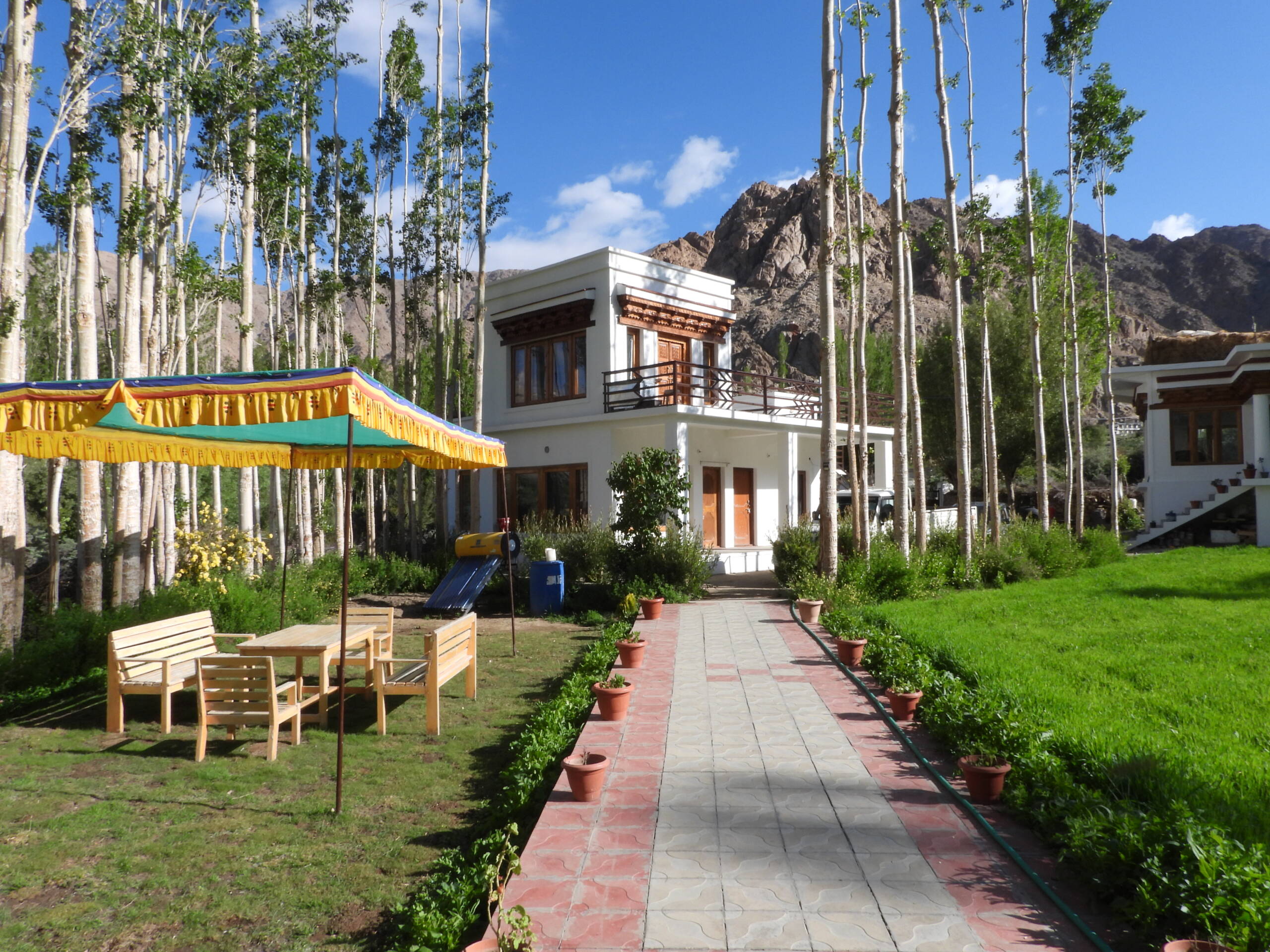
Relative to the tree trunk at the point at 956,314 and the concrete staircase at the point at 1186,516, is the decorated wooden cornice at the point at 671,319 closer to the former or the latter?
the tree trunk at the point at 956,314

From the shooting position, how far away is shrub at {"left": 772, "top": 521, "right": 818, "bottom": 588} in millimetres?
13250

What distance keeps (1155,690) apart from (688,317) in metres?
13.9

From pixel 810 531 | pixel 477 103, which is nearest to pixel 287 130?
pixel 477 103

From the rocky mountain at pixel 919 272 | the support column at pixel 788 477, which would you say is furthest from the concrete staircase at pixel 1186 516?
the rocky mountain at pixel 919 272

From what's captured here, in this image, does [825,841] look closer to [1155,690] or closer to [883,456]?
[1155,690]

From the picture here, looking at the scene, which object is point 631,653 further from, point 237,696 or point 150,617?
point 150,617

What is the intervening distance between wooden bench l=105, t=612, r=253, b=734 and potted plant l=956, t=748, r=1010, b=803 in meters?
5.37

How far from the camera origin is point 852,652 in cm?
804

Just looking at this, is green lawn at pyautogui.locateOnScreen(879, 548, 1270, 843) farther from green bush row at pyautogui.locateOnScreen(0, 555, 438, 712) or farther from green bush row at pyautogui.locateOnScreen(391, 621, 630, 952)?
green bush row at pyautogui.locateOnScreen(0, 555, 438, 712)

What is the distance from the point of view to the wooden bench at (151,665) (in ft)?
20.2

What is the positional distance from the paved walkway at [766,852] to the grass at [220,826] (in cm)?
85

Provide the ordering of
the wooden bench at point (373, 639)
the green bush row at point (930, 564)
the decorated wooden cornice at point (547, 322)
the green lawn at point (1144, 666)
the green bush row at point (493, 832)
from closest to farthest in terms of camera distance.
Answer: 1. the green bush row at point (493, 832)
2. the green lawn at point (1144, 666)
3. the wooden bench at point (373, 639)
4. the green bush row at point (930, 564)
5. the decorated wooden cornice at point (547, 322)

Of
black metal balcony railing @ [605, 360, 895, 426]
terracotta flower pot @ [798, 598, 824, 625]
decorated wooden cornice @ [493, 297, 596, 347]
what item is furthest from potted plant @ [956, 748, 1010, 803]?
decorated wooden cornice @ [493, 297, 596, 347]

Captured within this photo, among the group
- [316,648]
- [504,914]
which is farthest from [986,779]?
[316,648]
